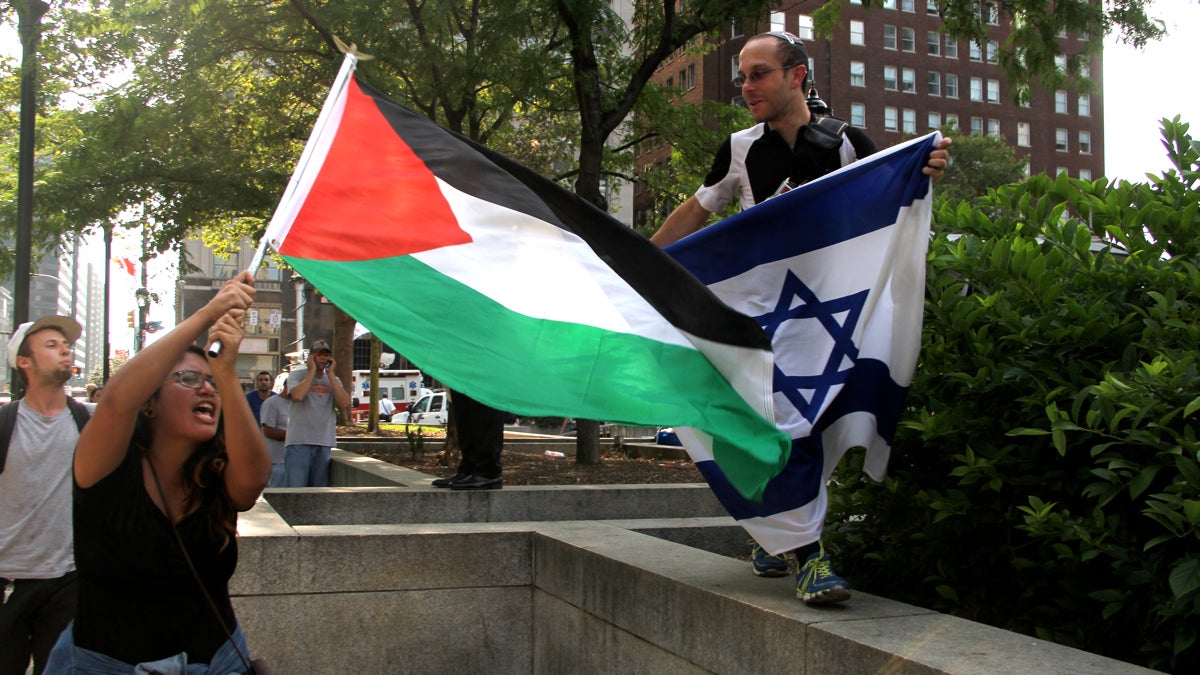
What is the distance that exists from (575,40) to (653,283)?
27.2ft

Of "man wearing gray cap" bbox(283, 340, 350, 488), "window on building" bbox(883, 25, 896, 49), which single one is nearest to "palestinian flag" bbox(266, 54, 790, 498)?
"man wearing gray cap" bbox(283, 340, 350, 488)

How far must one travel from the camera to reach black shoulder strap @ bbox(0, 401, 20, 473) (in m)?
4.65

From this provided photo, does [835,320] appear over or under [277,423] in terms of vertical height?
over

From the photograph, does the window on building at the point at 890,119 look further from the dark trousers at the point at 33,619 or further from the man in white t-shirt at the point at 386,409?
the dark trousers at the point at 33,619

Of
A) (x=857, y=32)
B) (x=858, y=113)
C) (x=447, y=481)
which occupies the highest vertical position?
(x=857, y=32)

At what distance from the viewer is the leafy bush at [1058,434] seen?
133 inches

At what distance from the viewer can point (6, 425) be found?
15.6ft

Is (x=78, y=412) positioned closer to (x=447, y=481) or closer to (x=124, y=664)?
(x=124, y=664)

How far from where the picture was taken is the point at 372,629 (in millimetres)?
5898

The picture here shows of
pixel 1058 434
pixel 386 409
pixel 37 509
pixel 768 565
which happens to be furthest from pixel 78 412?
pixel 386 409

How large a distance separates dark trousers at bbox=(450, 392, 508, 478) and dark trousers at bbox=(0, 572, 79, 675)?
3754 millimetres

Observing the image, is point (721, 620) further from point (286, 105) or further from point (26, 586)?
point (286, 105)

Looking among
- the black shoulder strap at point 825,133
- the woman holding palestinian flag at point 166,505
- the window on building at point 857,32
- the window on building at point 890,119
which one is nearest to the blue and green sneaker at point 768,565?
the black shoulder strap at point 825,133

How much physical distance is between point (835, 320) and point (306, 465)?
7725 mm
